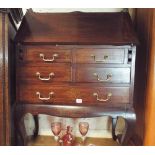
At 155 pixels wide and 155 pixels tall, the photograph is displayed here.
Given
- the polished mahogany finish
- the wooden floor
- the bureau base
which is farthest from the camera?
the wooden floor

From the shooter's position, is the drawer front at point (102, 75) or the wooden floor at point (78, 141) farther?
the wooden floor at point (78, 141)

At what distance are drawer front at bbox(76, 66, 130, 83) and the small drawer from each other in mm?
101

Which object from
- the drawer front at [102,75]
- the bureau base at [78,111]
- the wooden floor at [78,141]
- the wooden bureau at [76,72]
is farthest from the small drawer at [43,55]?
the wooden floor at [78,141]

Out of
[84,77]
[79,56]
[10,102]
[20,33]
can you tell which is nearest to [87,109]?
[84,77]

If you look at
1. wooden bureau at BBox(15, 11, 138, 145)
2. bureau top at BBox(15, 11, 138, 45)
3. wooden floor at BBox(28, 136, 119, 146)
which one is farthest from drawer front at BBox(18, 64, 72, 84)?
wooden floor at BBox(28, 136, 119, 146)

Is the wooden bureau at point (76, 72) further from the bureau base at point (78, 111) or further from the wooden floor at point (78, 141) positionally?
the wooden floor at point (78, 141)

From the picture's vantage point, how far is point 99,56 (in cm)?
116

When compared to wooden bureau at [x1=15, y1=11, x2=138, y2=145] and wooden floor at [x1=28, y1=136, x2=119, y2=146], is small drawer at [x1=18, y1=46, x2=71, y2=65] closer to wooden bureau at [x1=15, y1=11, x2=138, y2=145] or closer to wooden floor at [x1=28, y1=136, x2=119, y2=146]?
wooden bureau at [x1=15, y1=11, x2=138, y2=145]

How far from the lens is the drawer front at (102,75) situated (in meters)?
1.16

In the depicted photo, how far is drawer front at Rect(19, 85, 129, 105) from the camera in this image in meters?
1.18

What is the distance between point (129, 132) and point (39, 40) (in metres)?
0.70

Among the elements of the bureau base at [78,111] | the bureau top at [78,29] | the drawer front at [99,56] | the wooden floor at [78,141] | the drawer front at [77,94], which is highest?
the bureau top at [78,29]

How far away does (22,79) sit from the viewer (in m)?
1.19

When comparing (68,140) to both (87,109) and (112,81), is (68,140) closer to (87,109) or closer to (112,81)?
(87,109)
